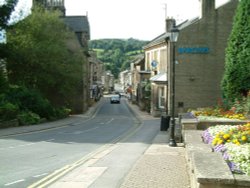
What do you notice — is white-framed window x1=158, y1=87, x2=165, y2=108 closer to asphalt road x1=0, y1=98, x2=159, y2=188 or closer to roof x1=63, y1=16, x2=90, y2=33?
roof x1=63, y1=16, x2=90, y2=33

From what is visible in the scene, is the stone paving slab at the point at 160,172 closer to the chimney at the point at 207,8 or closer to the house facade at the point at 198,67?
the house facade at the point at 198,67

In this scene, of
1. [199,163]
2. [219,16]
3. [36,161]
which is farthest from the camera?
[219,16]

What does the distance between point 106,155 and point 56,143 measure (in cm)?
601

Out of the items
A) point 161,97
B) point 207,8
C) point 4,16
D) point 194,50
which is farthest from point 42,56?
point 207,8

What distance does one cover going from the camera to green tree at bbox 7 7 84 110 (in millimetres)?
42250

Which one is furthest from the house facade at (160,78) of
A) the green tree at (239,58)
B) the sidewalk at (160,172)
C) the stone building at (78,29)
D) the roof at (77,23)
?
the sidewalk at (160,172)

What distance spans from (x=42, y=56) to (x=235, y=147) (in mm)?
36853

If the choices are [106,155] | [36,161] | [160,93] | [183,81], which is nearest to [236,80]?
[106,155]

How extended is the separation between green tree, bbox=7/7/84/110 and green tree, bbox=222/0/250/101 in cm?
2474

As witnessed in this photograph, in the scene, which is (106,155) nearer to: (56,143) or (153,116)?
(56,143)

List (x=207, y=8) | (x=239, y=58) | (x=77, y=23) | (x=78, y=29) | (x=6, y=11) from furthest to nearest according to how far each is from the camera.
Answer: (x=77, y=23), (x=78, y=29), (x=207, y=8), (x=6, y=11), (x=239, y=58)

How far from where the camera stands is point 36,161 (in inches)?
571

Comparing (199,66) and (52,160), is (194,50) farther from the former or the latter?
(52,160)

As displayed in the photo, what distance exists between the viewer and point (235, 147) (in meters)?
7.77
